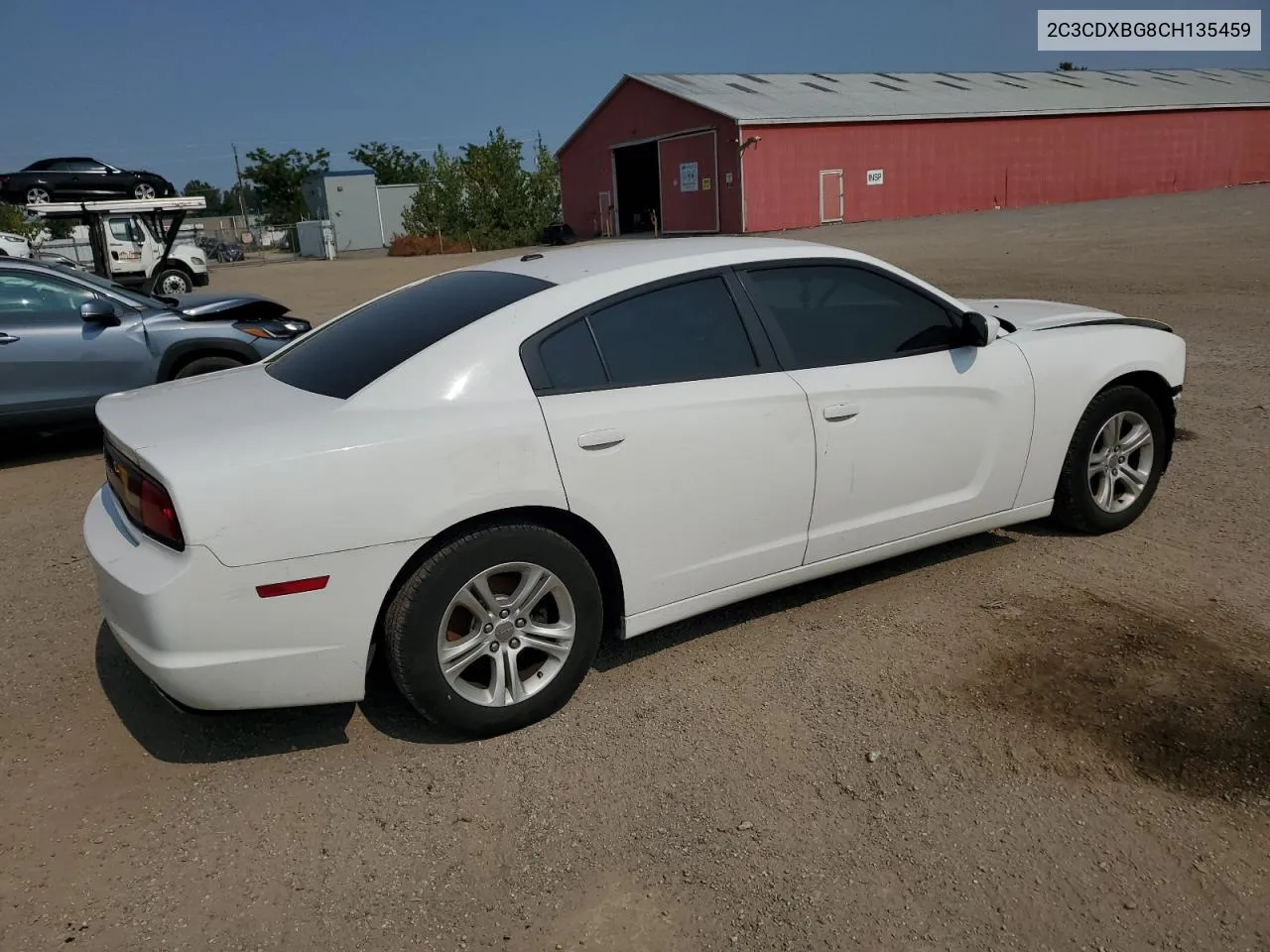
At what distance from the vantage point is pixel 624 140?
39.3m

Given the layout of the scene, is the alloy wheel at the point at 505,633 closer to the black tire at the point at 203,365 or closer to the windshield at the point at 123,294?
the black tire at the point at 203,365

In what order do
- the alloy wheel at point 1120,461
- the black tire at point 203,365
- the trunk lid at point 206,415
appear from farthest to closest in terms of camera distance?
the black tire at point 203,365, the alloy wheel at point 1120,461, the trunk lid at point 206,415

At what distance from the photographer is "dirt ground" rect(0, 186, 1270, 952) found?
247 centimetres

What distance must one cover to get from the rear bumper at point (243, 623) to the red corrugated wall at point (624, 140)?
31.6 meters

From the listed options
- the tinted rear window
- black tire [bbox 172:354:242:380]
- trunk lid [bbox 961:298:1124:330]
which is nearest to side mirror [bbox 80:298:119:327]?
black tire [bbox 172:354:242:380]

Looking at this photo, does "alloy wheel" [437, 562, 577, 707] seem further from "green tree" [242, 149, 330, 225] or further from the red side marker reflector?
"green tree" [242, 149, 330, 225]

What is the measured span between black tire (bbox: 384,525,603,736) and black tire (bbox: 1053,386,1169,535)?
8.21ft

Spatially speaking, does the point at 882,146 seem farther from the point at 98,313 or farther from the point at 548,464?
the point at 548,464

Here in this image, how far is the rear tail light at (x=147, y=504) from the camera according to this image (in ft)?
9.27

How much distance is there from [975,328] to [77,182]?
20.7m

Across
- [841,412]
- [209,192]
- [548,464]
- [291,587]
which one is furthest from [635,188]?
[209,192]

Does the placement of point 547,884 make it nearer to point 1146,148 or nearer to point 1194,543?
point 1194,543

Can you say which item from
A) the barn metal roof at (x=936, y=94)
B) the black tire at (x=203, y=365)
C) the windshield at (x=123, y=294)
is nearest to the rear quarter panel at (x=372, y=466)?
the black tire at (x=203, y=365)

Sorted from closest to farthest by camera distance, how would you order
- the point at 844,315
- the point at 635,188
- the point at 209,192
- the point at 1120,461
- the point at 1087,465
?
the point at 844,315 < the point at 1087,465 < the point at 1120,461 < the point at 635,188 < the point at 209,192
